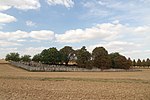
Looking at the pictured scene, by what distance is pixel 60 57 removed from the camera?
15825 centimetres

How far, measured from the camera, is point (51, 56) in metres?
158

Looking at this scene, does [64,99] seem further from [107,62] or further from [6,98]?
[107,62]

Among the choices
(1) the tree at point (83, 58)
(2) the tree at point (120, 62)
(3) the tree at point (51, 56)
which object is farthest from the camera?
(3) the tree at point (51, 56)

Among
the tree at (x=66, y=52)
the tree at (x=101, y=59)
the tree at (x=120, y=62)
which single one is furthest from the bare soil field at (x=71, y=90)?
the tree at (x=66, y=52)

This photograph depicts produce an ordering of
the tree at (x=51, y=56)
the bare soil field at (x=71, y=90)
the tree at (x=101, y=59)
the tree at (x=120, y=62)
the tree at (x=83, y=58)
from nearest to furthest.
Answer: the bare soil field at (x=71, y=90) < the tree at (x=101, y=59) < the tree at (x=83, y=58) < the tree at (x=120, y=62) < the tree at (x=51, y=56)

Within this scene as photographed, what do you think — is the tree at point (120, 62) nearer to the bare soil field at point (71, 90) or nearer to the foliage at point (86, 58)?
the foliage at point (86, 58)

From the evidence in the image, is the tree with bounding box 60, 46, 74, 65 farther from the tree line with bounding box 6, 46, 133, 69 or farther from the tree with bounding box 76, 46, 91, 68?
the tree with bounding box 76, 46, 91, 68

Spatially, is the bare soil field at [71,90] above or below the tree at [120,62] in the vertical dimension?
below

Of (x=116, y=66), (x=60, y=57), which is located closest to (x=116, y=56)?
(x=116, y=66)

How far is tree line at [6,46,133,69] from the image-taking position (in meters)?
137

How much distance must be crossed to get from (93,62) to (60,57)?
27357 mm

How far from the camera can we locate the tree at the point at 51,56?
6161 inches

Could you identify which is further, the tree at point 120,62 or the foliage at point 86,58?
the tree at point 120,62

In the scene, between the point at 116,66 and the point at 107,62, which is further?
the point at 116,66
